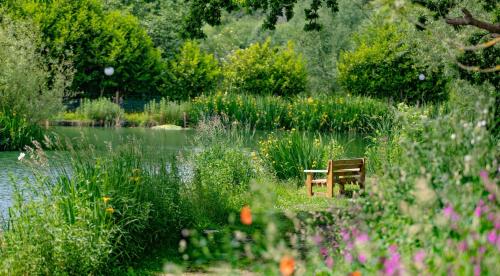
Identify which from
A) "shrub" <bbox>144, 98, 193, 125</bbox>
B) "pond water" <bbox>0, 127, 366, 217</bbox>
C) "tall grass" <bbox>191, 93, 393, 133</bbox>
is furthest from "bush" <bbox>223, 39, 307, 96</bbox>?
"pond water" <bbox>0, 127, 366, 217</bbox>

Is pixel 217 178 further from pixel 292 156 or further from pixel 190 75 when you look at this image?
pixel 190 75

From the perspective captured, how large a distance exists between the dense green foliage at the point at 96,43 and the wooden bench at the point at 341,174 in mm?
29458

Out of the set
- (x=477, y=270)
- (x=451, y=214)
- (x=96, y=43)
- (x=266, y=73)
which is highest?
(x=451, y=214)

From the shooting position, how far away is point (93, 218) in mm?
8703

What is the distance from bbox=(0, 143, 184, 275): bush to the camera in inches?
325

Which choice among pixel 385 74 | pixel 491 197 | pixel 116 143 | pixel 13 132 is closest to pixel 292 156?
pixel 13 132

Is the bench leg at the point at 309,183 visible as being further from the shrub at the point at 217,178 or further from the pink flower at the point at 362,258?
the pink flower at the point at 362,258

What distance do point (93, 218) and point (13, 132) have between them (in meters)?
17.1

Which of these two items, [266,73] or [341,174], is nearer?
[341,174]

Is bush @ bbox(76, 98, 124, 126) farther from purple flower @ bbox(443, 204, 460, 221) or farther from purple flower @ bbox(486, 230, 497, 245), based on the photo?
purple flower @ bbox(486, 230, 497, 245)

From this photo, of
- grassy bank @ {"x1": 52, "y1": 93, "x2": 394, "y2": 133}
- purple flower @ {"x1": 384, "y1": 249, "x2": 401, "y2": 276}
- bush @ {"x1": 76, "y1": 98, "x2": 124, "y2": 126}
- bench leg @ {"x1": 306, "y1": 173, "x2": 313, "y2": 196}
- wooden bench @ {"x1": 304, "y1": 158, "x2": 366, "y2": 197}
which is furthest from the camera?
bush @ {"x1": 76, "y1": 98, "x2": 124, "y2": 126}

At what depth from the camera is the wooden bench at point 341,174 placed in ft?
47.6

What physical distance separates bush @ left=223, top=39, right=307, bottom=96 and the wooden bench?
29935 mm

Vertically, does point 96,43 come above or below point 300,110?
above
